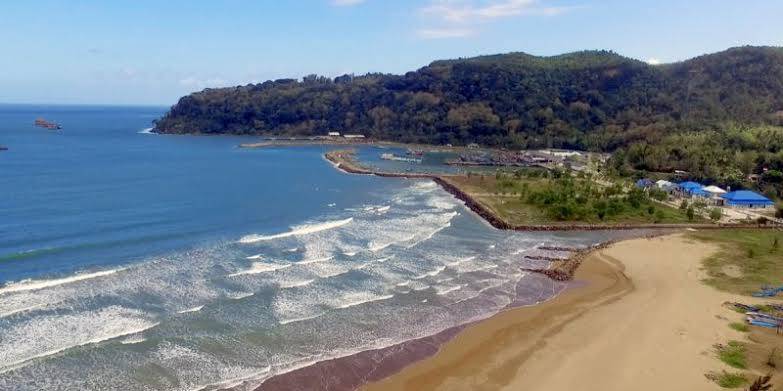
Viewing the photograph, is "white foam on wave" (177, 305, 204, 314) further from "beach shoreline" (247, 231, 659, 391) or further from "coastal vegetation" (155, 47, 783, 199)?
"coastal vegetation" (155, 47, 783, 199)

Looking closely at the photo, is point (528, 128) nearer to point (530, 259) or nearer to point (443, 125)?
point (443, 125)

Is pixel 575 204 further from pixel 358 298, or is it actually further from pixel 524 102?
pixel 524 102

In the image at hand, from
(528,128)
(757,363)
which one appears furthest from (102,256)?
(528,128)

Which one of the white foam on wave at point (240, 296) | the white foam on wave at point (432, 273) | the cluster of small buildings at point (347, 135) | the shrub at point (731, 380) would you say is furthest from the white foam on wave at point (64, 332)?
the cluster of small buildings at point (347, 135)

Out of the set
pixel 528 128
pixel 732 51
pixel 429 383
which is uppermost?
pixel 732 51

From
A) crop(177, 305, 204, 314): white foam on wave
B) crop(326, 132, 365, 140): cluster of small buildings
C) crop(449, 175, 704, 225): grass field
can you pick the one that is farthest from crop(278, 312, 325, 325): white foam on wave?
crop(326, 132, 365, 140): cluster of small buildings
